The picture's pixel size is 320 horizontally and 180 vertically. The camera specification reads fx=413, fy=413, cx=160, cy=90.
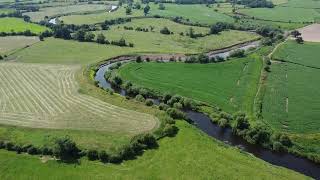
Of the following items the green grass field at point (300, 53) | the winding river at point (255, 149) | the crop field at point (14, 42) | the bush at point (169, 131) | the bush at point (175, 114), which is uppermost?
the crop field at point (14, 42)

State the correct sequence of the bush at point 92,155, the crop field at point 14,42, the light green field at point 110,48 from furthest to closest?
1. the crop field at point 14,42
2. the light green field at point 110,48
3. the bush at point 92,155

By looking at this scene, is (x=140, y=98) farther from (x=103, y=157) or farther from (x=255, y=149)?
(x=255, y=149)

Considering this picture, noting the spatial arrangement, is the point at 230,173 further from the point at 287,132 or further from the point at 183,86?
the point at 183,86

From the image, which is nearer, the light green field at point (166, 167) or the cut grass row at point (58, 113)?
the light green field at point (166, 167)

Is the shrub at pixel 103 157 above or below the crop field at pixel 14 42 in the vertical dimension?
below

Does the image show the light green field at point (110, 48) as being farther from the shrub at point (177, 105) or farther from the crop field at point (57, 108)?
the shrub at point (177, 105)

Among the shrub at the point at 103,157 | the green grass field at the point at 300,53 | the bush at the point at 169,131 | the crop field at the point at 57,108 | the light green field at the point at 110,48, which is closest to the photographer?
the shrub at the point at 103,157

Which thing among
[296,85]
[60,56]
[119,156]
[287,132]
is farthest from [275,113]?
[60,56]

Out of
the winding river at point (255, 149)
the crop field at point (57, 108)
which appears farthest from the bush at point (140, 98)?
the crop field at point (57, 108)
